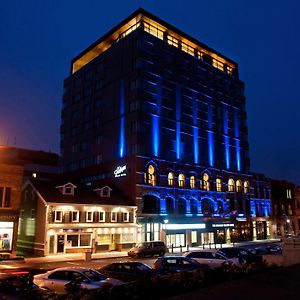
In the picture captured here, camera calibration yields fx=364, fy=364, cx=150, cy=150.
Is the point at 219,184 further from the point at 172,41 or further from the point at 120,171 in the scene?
the point at 172,41

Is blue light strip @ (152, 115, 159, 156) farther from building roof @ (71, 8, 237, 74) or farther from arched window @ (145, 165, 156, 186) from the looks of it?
building roof @ (71, 8, 237, 74)

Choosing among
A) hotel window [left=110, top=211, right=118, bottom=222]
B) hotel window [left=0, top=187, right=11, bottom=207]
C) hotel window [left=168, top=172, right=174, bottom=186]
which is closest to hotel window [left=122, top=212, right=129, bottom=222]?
hotel window [left=110, top=211, right=118, bottom=222]

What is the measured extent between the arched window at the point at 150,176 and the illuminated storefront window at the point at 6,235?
71.3 ft

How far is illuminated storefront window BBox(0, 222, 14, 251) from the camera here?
1576 inches

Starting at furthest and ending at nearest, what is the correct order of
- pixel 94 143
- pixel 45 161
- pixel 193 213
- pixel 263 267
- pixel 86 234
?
pixel 45 161
pixel 94 143
pixel 193 213
pixel 86 234
pixel 263 267

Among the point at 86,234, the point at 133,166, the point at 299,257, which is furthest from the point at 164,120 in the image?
the point at 299,257

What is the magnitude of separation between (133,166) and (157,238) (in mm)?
11623

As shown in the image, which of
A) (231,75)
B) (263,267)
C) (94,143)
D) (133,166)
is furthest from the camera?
(231,75)

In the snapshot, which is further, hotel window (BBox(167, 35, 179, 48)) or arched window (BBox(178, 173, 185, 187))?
hotel window (BBox(167, 35, 179, 48))

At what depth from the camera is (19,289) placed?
14.0 metres

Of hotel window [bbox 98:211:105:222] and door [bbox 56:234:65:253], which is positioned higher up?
hotel window [bbox 98:211:105:222]

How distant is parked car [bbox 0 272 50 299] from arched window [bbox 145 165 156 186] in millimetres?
40989

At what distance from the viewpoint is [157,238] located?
55.6 meters

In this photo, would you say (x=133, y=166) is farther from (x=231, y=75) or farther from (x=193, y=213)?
(x=231, y=75)
